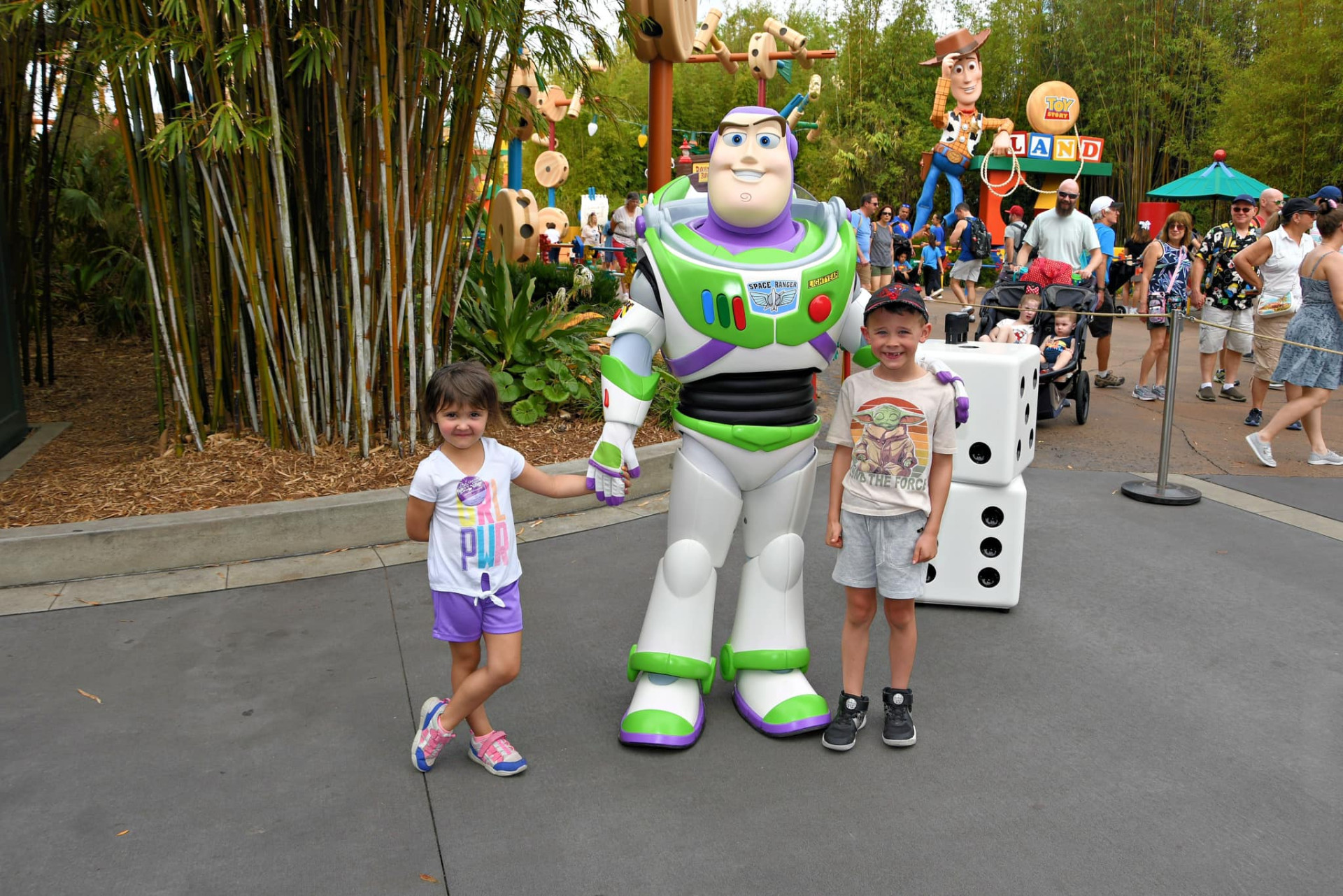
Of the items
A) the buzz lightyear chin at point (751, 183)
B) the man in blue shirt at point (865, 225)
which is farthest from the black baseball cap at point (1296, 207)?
the buzz lightyear chin at point (751, 183)

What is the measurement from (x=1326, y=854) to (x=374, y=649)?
2869 millimetres

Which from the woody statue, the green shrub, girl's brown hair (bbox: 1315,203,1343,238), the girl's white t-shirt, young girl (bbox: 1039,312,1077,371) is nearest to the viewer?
girl's brown hair (bbox: 1315,203,1343,238)

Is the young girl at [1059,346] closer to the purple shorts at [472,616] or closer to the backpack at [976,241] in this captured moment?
the backpack at [976,241]

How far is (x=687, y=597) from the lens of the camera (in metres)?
3.29

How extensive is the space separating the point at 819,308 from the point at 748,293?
8.7 inches

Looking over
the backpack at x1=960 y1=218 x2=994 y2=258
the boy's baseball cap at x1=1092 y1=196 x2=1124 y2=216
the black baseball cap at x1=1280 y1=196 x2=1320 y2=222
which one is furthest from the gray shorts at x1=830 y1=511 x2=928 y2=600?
the backpack at x1=960 y1=218 x2=994 y2=258

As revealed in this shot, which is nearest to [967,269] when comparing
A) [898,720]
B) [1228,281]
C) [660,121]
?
[1228,281]

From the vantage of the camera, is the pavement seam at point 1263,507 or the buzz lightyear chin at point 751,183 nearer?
the buzz lightyear chin at point 751,183

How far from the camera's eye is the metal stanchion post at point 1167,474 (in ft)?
17.7

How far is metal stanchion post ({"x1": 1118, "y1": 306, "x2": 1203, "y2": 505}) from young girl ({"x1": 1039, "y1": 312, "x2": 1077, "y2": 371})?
163 centimetres

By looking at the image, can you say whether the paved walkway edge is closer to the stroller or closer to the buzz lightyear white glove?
the buzz lightyear white glove

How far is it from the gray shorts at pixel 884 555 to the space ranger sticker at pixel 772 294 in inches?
24.9

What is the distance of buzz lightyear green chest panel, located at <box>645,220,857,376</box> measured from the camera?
3.07 m

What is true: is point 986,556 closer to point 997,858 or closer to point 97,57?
point 997,858
